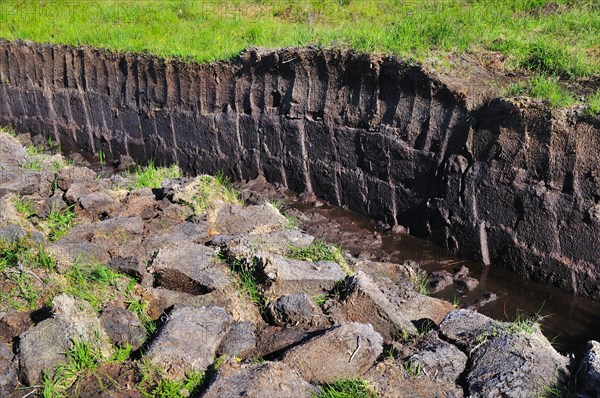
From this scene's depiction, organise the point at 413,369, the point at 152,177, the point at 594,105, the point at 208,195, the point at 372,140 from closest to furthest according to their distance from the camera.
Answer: the point at 413,369, the point at 594,105, the point at 208,195, the point at 372,140, the point at 152,177

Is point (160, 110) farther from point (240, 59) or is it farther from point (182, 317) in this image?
point (182, 317)

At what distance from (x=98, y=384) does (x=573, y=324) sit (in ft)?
11.7

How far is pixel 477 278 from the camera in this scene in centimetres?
593

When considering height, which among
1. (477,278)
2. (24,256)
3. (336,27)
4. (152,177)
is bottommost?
(477,278)

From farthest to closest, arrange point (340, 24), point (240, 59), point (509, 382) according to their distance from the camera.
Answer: point (340, 24) → point (240, 59) → point (509, 382)

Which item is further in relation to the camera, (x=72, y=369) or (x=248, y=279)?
(x=248, y=279)

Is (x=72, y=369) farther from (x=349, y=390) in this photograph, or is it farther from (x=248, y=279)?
(x=349, y=390)

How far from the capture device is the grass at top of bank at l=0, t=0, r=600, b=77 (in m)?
6.81

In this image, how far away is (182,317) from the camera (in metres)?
3.98

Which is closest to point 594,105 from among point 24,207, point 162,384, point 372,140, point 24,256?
point 372,140

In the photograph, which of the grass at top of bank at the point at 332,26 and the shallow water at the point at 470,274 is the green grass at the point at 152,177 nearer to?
the shallow water at the point at 470,274

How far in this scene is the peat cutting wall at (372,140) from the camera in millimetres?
5500

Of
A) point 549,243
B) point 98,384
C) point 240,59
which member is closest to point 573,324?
point 549,243

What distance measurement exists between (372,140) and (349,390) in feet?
12.5
